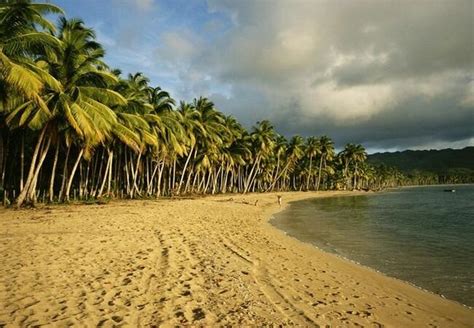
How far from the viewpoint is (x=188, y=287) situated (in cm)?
715

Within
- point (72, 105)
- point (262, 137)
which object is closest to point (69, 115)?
point (72, 105)

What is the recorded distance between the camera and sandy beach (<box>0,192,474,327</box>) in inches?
225

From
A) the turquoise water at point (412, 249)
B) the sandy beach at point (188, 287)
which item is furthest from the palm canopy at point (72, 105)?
the turquoise water at point (412, 249)

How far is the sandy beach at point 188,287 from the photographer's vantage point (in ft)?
18.7

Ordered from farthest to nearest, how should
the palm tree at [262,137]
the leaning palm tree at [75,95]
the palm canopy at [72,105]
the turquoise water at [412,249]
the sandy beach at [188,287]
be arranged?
the palm tree at [262,137] → the leaning palm tree at [75,95] → the palm canopy at [72,105] → the turquoise water at [412,249] → the sandy beach at [188,287]

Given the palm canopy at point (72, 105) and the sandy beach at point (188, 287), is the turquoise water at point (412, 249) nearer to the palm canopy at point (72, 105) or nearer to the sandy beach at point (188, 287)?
the sandy beach at point (188, 287)

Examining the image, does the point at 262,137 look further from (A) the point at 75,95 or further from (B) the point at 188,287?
(B) the point at 188,287

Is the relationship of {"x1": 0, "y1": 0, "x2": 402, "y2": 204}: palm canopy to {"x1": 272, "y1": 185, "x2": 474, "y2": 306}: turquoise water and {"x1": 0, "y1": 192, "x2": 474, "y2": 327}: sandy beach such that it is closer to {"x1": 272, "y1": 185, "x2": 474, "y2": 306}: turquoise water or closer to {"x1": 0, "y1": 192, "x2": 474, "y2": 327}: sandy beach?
{"x1": 0, "y1": 192, "x2": 474, "y2": 327}: sandy beach

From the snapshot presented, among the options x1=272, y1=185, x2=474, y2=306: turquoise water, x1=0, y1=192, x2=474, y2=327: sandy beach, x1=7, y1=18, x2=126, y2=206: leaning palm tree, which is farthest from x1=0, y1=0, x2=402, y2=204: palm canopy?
x1=272, y1=185, x2=474, y2=306: turquoise water

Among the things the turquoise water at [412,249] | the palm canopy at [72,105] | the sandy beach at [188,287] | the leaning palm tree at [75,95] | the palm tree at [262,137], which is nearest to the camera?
the sandy beach at [188,287]

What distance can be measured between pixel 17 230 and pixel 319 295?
11.5 m

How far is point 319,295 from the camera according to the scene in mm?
7355

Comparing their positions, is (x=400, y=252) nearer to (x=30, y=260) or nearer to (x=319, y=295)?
(x=319, y=295)

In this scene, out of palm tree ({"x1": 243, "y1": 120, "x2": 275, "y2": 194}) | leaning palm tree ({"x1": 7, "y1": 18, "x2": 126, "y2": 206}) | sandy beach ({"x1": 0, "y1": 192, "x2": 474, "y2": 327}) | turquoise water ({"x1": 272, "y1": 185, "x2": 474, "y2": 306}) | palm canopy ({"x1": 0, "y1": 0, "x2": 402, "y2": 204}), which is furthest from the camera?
palm tree ({"x1": 243, "y1": 120, "x2": 275, "y2": 194})
